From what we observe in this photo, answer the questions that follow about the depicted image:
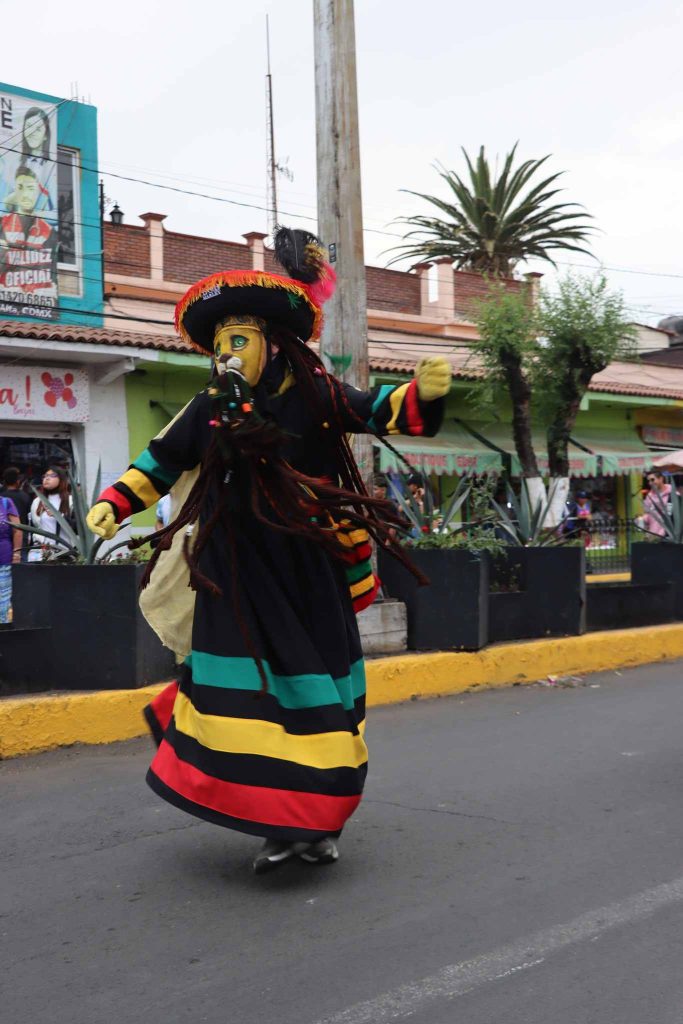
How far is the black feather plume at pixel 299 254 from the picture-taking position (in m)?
3.90

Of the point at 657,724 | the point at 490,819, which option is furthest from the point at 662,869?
the point at 657,724

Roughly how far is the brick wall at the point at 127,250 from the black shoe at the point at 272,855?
18.6m

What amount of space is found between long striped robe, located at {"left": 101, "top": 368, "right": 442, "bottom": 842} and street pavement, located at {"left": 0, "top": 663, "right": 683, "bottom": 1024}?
31 cm

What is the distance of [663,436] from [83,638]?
67.6ft

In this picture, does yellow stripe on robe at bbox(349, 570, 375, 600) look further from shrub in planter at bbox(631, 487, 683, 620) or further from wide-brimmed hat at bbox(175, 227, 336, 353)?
shrub in planter at bbox(631, 487, 683, 620)

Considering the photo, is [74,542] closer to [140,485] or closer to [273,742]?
[140,485]

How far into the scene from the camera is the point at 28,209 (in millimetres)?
17328

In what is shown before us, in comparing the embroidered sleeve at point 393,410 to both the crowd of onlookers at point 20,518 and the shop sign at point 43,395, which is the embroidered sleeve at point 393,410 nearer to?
the crowd of onlookers at point 20,518

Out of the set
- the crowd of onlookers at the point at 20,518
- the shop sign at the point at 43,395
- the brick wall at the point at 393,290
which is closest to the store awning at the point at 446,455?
the shop sign at the point at 43,395

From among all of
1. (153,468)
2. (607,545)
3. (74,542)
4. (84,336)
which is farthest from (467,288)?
(153,468)

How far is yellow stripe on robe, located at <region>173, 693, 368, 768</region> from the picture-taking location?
3.46m

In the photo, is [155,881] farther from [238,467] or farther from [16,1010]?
[238,467]

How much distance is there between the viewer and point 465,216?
29.9 m

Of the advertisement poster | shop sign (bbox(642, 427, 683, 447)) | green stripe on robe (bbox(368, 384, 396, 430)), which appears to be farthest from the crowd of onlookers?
shop sign (bbox(642, 427, 683, 447))
